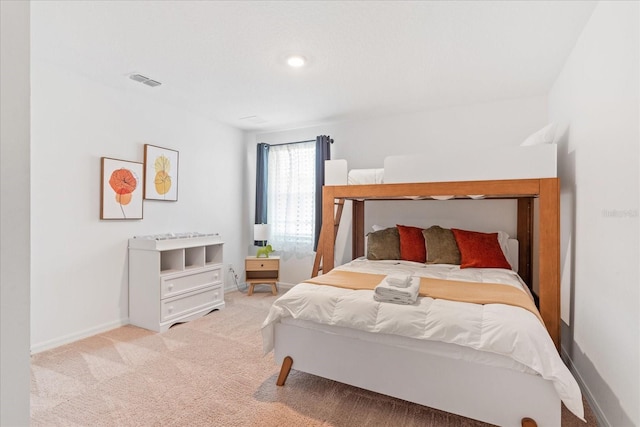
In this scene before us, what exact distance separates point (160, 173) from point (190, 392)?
238 centimetres

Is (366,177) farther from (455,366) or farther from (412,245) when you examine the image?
(455,366)

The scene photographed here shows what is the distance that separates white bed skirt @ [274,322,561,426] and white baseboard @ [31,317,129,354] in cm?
192

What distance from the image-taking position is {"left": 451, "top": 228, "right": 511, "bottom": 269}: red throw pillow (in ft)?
9.84

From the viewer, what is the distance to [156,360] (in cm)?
246

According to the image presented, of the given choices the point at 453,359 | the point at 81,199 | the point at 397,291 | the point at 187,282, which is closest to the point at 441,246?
the point at 397,291

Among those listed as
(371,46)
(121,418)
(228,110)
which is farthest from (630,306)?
(228,110)

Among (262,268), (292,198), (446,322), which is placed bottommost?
(262,268)

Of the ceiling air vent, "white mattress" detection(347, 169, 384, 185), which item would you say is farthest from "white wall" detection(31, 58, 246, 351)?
"white mattress" detection(347, 169, 384, 185)

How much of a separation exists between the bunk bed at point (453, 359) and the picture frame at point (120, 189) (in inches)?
80.4

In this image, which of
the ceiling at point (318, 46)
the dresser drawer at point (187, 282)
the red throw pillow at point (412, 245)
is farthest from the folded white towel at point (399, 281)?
the dresser drawer at point (187, 282)

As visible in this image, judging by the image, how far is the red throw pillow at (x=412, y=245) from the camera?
134 inches

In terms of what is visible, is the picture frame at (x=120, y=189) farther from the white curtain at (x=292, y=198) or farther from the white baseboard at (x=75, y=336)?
the white curtain at (x=292, y=198)

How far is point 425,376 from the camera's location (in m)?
1.75

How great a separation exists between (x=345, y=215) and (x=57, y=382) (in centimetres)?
317
